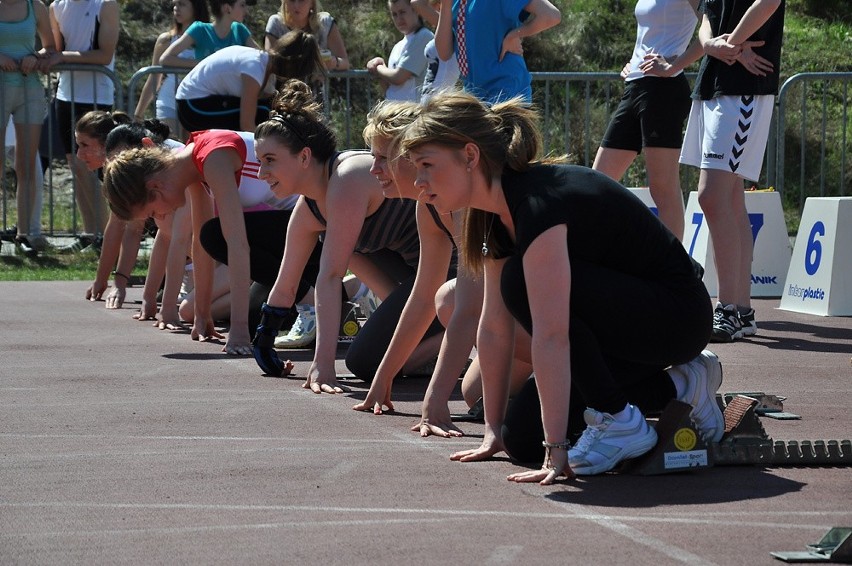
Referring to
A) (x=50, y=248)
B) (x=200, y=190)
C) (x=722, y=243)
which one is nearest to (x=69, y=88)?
(x=50, y=248)

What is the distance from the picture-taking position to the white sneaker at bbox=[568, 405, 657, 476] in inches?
148

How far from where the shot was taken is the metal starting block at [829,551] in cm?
→ 288

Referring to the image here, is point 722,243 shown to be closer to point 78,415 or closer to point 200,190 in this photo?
point 200,190

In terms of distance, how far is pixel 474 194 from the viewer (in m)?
3.76

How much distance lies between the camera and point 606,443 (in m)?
3.77

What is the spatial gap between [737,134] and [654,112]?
0.57 meters

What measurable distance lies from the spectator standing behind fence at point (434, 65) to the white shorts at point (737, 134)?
1.45 meters

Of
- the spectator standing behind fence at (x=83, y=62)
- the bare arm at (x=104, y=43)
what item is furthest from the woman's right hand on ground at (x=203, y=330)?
the bare arm at (x=104, y=43)

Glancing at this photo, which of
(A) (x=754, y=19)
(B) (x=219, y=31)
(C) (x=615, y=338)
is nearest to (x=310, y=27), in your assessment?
(B) (x=219, y=31)

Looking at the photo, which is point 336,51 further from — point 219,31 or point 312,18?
point 312,18

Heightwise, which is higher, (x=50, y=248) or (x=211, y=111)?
(x=211, y=111)

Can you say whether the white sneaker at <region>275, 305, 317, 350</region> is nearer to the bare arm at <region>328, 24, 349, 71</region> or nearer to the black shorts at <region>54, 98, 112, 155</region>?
the bare arm at <region>328, 24, 349, 71</region>

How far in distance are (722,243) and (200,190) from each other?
9.31 ft

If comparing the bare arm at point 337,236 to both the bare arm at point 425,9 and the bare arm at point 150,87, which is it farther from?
the bare arm at point 150,87
